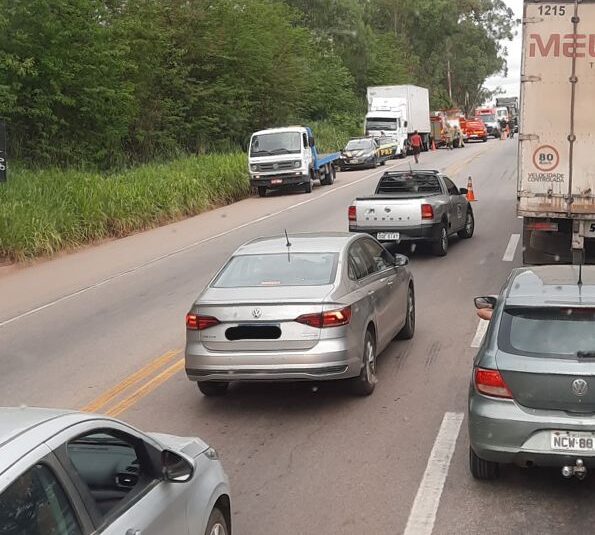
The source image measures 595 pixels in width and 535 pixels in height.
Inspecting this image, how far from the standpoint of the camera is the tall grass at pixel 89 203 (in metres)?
19.0

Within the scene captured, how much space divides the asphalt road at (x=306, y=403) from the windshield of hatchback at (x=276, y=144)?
49.1 feet

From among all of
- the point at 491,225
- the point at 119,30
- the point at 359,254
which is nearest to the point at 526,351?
the point at 359,254

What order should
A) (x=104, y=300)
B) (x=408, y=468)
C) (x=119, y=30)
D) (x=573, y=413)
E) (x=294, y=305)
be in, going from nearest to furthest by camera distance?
(x=573, y=413) → (x=408, y=468) → (x=294, y=305) → (x=104, y=300) → (x=119, y=30)

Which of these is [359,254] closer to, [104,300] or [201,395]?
[201,395]

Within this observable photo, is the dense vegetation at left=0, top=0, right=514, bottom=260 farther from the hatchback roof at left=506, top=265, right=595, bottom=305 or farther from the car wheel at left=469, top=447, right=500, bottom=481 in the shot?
the car wheel at left=469, top=447, right=500, bottom=481

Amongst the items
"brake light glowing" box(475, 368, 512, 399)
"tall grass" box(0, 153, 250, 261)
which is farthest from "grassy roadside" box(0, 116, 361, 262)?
"brake light glowing" box(475, 368, 512, 399)

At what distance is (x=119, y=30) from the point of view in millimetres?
30016

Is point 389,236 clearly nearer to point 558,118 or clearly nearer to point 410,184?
point 410,184

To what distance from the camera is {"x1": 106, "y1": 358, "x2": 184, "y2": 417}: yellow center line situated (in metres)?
8.54

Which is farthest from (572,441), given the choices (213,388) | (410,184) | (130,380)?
(410,184)

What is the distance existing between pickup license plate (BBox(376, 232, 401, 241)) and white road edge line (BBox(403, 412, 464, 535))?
Result: 8.76 meters

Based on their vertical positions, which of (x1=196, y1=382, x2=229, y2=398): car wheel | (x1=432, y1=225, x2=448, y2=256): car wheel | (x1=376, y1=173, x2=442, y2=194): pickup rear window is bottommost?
(x1=432, y1=225, x2=448, y2=256): car wheel

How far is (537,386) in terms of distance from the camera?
5812 millimetres

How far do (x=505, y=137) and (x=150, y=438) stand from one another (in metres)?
76.0
